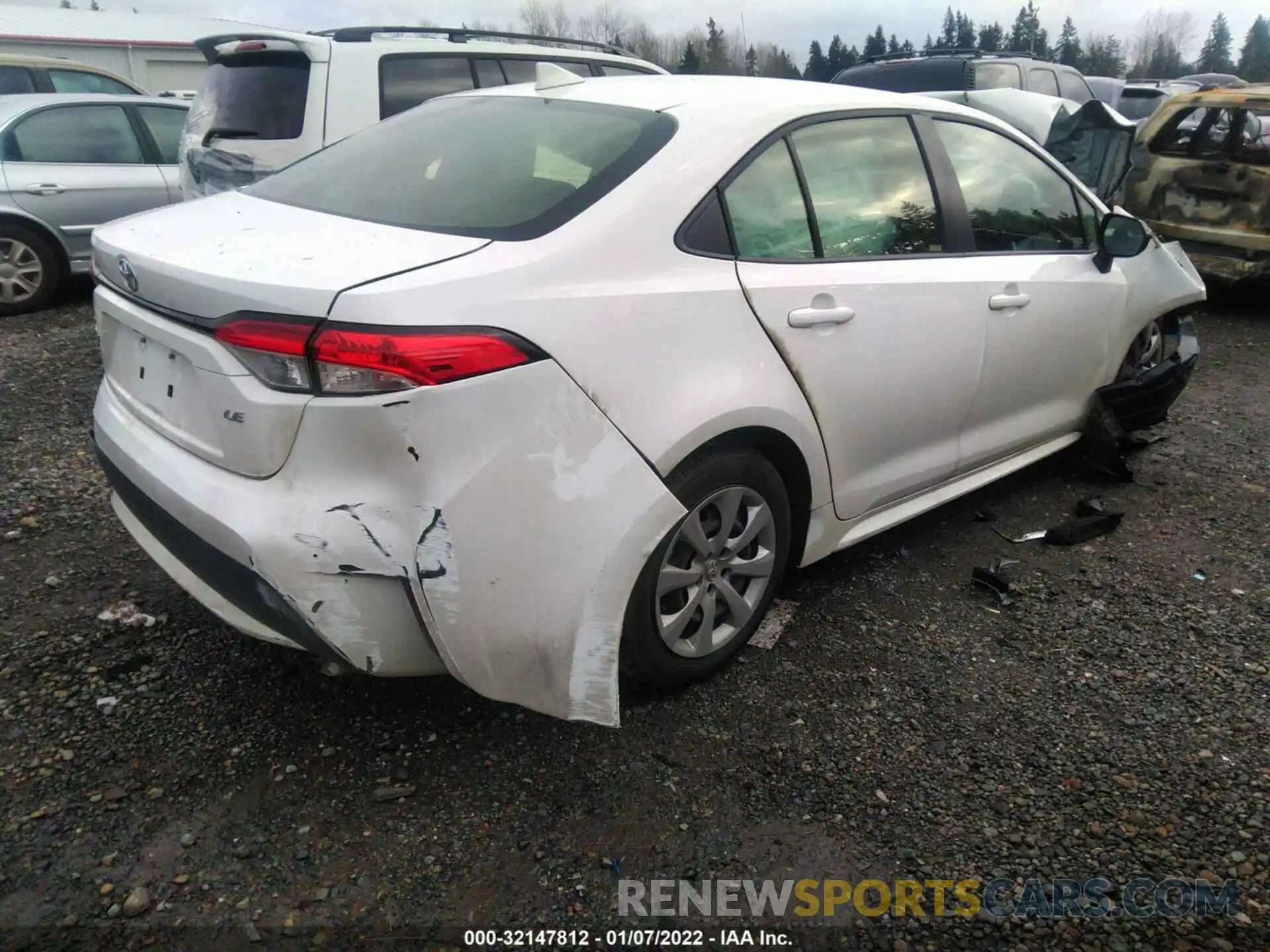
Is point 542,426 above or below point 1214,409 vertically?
above

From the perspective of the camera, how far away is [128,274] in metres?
2.33

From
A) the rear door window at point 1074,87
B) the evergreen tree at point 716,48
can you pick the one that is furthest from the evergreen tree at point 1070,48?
the rear door window at point 1074,87

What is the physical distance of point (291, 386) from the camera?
1976 mm

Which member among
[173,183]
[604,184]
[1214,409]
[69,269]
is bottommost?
[1214,409]

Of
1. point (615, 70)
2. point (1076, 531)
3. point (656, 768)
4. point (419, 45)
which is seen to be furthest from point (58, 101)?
point (1076, 531)

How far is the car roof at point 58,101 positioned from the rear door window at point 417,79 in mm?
2997

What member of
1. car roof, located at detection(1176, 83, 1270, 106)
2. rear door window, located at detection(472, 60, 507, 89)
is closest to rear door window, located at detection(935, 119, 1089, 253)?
rear door window, located at detection(472, 60, 507, 89)

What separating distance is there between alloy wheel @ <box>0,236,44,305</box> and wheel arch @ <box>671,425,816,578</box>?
20.1 feet

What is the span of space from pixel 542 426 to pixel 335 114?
3631 mm

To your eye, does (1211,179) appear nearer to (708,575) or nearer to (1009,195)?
(1009,195)

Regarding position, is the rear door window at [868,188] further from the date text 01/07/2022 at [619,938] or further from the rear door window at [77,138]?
the rear door window at [77,138]

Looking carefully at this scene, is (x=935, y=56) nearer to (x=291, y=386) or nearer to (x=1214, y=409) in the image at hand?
(x=1214, y=409)

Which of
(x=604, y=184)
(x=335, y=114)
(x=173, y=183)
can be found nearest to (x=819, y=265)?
(x=604, y=184)

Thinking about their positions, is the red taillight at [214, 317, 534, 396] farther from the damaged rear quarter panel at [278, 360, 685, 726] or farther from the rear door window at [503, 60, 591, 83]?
the rear door window at [503, 60, 591, 83]
